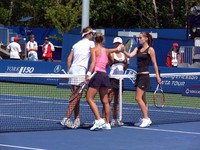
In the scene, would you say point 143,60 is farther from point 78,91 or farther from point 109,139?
point 109,139

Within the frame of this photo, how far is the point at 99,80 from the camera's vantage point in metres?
14.1

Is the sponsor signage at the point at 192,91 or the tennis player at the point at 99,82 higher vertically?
the tennis player at the point at 99,82

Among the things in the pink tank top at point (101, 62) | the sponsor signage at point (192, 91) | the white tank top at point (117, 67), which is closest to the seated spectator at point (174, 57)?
the sponsor signage at point (192, 91)

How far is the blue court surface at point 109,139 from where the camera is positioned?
12.0 metres

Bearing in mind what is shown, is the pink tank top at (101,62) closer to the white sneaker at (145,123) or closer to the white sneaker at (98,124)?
the white sneaker at (98,124)

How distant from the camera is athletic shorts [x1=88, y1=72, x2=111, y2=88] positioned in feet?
46.1

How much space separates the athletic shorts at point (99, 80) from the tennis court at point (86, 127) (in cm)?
94

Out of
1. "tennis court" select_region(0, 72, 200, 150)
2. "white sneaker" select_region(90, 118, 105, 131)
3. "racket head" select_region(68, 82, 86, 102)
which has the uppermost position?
"racket head" select_region(68, 82, 86, 102)

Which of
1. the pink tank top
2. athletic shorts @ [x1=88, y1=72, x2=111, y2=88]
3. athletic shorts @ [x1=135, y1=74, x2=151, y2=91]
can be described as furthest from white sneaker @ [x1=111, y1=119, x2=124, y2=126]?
the pink tank top

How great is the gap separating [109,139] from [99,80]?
62.1 inches

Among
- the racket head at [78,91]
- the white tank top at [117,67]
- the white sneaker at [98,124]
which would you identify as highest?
the white tank top at [117,67]

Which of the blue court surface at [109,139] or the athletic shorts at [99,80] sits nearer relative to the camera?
the blue court surface at [109,139]

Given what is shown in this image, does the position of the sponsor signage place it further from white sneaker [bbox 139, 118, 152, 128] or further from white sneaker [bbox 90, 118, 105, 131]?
white sneaker [bbox 90, 118, 105, 131]

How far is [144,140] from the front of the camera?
42.3 feet
